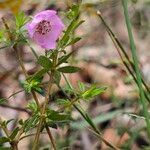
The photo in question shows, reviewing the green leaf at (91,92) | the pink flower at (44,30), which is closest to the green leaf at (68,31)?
the pink flower at (44,30)

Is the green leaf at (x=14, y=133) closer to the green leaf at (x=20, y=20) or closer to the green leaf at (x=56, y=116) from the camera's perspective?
the green leaf at (x=56, y=116)

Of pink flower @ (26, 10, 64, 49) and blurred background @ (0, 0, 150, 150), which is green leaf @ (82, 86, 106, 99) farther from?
blurred background @ (0, 0, 150, 150)

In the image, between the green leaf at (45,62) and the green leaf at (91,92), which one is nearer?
the green leaf at (45,62)

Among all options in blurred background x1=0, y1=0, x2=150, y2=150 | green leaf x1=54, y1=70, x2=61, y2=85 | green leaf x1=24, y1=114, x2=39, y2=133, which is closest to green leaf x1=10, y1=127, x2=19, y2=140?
green leaf x1=24, y1=114, x2=39, y2=133

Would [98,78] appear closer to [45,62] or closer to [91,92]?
[91,92]

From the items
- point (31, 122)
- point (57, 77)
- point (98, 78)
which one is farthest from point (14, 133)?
point (98, 78)

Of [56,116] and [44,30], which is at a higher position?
[44,30]
